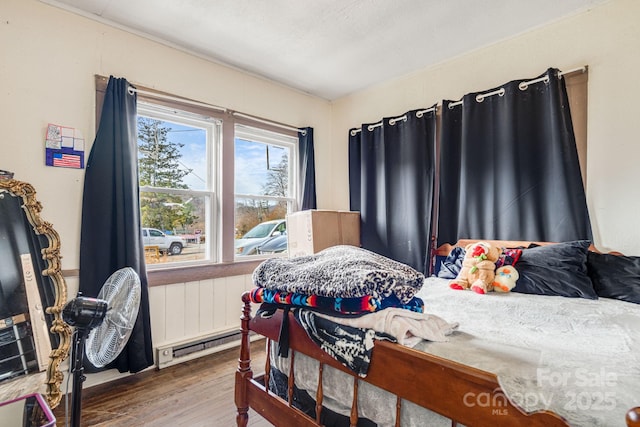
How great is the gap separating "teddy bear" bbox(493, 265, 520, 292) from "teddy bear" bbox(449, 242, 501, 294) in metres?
0.03

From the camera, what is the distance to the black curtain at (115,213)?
2.13 meters

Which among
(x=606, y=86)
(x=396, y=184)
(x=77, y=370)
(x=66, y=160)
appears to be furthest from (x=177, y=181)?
(x=606, y=86)

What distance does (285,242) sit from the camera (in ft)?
11.0

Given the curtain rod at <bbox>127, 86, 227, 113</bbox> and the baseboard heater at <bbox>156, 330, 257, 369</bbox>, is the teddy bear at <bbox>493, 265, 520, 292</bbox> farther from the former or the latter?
the curtain rod at <bbox>127, 86, 227, 113</bbox>

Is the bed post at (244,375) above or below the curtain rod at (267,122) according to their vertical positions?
below

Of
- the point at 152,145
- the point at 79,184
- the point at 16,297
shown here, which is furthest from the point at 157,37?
the point at 16,297

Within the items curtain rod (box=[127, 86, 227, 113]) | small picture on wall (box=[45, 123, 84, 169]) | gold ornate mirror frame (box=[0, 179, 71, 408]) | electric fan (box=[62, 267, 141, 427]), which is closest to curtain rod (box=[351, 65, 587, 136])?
curtain rod (box=[127, 86, 227, 113])

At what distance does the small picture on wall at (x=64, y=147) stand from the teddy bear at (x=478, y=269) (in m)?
2.61

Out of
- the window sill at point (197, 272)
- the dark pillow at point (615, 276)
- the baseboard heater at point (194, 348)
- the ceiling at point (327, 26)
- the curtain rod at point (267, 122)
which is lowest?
the baseboard heater at point (194, 348)

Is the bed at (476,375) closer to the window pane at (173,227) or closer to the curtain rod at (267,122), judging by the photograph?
the window pane at (173,227)

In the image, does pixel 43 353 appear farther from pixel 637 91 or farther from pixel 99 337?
pixel 637 91

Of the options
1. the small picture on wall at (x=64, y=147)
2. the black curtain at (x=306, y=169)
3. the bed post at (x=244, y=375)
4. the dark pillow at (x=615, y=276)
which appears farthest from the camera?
the black curtain at (x=306, y=169)

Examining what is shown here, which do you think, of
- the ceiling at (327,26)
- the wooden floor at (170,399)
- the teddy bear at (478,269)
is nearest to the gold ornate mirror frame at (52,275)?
the wooden floor at (170,399)

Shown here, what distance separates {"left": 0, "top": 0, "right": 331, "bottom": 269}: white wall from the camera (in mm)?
1937
